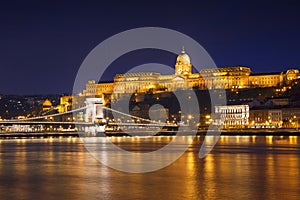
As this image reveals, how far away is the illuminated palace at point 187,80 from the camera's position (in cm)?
10669

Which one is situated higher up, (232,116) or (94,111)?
(94,111)

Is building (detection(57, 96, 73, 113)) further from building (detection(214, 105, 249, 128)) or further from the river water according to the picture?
the river water

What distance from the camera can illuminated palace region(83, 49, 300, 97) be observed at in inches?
4200

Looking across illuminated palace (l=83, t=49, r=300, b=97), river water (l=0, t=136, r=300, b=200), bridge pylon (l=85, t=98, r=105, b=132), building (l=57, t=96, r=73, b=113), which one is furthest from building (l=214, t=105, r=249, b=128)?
river water (l=0, t=136, r=300, b=200)

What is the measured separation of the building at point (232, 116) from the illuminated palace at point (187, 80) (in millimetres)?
20979

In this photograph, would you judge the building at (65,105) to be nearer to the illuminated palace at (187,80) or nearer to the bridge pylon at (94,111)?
the illuminated palace at (187,80)

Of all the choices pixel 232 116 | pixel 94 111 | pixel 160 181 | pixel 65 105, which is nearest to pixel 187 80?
pixel 65 105

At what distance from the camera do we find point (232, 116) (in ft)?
277

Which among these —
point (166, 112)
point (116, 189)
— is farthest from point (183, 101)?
point (116, 189)

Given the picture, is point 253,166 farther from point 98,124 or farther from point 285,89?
point 285,89

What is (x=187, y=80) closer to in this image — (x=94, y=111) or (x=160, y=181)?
(x=94, y=111)

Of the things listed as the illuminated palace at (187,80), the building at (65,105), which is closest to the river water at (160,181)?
the illuminated palace at (187,80)

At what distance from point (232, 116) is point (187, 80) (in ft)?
97.1

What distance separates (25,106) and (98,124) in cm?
7608
